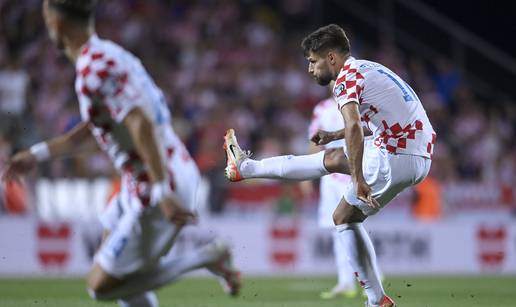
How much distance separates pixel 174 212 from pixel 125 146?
0.68m

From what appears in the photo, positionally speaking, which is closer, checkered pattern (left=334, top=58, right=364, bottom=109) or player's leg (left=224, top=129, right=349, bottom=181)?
checkered pattern (left=334, top=58, right=364, bottom=109)

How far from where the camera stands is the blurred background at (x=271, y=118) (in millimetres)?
15867

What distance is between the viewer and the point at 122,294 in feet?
19.7

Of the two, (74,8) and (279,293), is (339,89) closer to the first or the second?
(74,8)

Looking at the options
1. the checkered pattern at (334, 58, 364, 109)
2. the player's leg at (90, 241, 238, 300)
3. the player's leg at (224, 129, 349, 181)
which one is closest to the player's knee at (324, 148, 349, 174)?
the player's leg at (224, 129, 349, 181)

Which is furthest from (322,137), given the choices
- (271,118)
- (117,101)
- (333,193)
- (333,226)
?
(271,118)

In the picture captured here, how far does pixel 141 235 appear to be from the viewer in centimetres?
589

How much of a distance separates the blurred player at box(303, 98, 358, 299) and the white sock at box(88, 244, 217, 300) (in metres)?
5.02

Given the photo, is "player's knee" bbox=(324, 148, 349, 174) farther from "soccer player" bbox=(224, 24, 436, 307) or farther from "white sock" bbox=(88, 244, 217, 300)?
"white sock" bbox=(88, 244, 217, 300)

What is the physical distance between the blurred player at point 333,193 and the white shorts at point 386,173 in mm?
3173

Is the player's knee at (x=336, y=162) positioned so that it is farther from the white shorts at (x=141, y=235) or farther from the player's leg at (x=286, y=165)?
the white shorts at (x=141, y=235)

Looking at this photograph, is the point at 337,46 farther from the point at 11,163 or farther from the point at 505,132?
the point at 505,132

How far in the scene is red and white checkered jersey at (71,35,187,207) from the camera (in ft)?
18.9

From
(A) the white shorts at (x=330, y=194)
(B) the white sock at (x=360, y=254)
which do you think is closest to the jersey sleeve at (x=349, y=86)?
(B) the white sock at (x=360, y=254)
